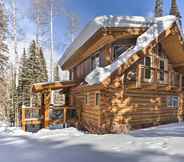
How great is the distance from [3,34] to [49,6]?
741cm

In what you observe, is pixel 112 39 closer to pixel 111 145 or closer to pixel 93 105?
pixel 93 105

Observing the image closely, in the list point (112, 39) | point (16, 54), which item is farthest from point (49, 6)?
point (112, 39)

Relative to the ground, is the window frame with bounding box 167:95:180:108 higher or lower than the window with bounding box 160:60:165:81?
lower

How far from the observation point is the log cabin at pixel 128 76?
11594 mm

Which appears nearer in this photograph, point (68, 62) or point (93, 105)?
point (93, 105)

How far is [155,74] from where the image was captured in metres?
A: 13.0

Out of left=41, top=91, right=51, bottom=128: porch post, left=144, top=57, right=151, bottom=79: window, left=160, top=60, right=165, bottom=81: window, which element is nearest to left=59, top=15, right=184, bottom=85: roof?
left=144, top=57, right=151, bottom=79: window

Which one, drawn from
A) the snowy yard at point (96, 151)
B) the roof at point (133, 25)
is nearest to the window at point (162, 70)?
the roof at point (133, 25)

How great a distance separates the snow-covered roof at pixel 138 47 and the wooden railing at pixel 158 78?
1036 millimetres

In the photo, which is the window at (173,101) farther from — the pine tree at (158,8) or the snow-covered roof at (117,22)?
the pine tree at (158,8)

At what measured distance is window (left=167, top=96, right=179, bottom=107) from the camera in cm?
1535

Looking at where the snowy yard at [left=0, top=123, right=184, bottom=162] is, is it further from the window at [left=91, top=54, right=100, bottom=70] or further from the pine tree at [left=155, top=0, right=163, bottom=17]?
the pine tree at [left=155, top=0, right=163, bottom=17]

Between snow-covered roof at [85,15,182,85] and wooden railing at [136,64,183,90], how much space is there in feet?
3.40

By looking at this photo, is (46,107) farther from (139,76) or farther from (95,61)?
(139,76)
